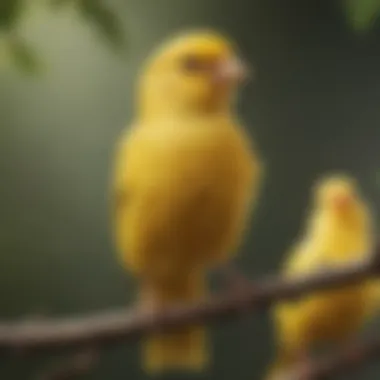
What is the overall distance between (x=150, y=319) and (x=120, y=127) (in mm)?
160

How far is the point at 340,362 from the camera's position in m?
0.90

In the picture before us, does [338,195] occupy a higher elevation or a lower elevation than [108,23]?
lower

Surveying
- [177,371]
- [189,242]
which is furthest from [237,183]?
[177,371]

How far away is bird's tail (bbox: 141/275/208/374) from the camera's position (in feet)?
2.88

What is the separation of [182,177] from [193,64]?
90 mm

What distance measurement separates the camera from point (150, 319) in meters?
0.86

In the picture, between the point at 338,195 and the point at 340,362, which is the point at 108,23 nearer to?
the point at 338,195

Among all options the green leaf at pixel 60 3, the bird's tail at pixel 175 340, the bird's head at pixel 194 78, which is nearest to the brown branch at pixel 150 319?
the bird's tail at pixel 175 340

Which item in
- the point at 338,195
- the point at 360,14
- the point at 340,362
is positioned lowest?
the point at 340,362

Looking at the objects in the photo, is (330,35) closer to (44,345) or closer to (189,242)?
(189,242)

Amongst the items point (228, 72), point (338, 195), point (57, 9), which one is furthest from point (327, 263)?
point (57, 9)

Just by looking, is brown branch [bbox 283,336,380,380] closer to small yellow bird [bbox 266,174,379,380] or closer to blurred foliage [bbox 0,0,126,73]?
small yellow bird [bbox 266,174,379,380]

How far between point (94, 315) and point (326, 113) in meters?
0.26

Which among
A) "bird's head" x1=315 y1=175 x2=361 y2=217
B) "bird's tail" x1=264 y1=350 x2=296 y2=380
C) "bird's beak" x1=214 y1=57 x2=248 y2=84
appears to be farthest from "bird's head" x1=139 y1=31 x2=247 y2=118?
"bird's tail" x1=264 y1=350 x2=296 y2=380
